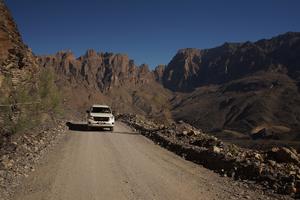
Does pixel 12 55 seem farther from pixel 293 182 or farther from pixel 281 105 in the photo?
pixel 281 105

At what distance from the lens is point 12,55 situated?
31.2 metres

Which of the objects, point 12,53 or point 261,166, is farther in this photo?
point 12,53

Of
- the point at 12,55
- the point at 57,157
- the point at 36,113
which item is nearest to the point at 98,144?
the point at 57,157

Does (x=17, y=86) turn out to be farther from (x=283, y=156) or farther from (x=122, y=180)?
(x=283, y=156)

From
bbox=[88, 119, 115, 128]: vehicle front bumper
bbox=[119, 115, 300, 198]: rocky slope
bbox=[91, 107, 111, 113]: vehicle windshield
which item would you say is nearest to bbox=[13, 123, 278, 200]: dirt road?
bbox=[119, 115, 300, 198]: rocky slope

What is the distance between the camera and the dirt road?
370 inches

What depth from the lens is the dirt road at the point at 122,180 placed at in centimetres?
939

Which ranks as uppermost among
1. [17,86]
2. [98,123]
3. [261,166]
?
[17,86]

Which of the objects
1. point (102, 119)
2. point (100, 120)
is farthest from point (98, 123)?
point (102, 119)

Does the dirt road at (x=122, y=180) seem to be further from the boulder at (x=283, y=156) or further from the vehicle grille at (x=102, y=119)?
the vehicle grille at (x=102, y=119)

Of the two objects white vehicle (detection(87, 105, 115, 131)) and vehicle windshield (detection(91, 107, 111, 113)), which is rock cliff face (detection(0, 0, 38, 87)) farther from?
white vehicle (detection(87, 105, 115, 131))

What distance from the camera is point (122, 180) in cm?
1097

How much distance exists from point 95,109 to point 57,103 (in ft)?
10.3

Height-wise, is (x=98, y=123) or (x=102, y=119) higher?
(x=102, y=119)
